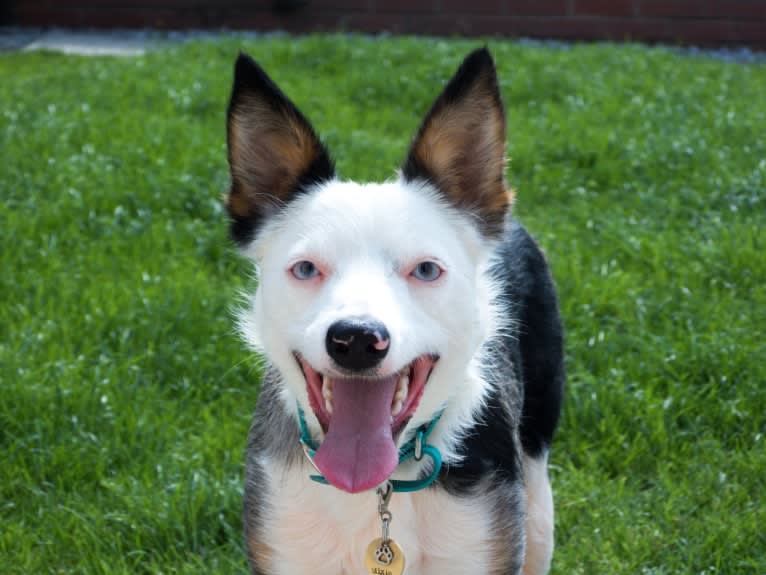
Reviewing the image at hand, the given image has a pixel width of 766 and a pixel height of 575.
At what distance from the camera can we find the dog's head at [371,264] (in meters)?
2.63

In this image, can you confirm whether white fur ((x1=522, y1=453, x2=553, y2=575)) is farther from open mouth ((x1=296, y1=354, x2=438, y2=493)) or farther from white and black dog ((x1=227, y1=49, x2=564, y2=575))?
open mouth ((x1=296, y1=354, x2=438, y2=493))

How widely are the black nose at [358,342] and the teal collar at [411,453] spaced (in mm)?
440

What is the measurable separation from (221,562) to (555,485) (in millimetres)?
1367

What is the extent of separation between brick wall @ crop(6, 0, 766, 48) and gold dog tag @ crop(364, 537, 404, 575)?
12.1 metres

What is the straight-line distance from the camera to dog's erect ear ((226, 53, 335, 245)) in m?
3.01

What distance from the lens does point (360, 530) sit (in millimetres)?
2926

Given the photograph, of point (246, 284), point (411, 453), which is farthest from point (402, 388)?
point (246, 284)

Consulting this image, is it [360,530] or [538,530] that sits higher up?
[360,530]

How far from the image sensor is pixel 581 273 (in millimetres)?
5969

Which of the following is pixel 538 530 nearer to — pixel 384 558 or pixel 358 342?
pixel 384 558

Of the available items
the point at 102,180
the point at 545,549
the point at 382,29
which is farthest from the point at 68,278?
the point at 382,29

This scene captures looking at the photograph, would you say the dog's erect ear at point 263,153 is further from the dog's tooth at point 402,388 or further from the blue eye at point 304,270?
the dog's tooth at point 402,388

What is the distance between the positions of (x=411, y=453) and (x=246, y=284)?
306 centimetres

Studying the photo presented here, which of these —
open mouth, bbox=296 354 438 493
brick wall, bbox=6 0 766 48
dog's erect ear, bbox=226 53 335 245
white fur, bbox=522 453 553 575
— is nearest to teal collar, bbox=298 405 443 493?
open mouth, bbox=296 354 438 493
